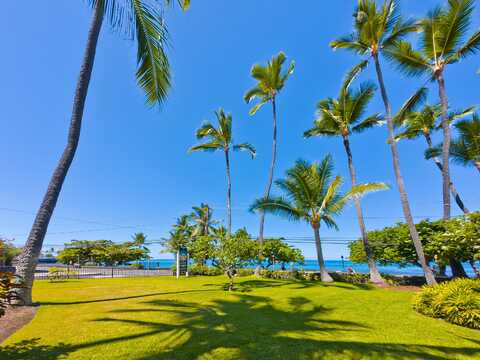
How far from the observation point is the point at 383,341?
432 centimetres

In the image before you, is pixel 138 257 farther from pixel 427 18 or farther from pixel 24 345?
pixel 427 18

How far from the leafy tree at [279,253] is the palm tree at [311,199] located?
791cm

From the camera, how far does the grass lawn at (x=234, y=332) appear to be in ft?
12.1

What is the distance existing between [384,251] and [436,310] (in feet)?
29.2

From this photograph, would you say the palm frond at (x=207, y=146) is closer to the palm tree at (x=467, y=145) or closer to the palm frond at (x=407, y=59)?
the palm frond at (x=407, y=59)

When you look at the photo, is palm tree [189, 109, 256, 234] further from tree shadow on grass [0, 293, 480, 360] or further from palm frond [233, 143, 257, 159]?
tree shadow on grass [0, 293, 480, 360]

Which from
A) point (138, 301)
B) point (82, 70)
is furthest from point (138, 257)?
point (82, 70)

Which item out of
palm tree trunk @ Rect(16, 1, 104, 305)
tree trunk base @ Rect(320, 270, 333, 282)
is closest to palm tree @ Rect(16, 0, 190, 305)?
palm tree trunk @ Rect(16, 1, 104, 305)

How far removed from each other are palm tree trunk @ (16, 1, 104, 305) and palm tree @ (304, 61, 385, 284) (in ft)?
38.4

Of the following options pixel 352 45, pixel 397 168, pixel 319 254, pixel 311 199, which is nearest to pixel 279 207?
pixel 311 199

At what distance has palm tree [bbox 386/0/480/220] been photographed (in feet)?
32.3

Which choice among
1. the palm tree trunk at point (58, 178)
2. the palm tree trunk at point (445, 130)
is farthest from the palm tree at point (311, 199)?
the palm tree trunk at point (58, 178)

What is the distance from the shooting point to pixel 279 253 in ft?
70.3

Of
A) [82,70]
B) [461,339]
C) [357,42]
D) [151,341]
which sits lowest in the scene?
[461,339]
